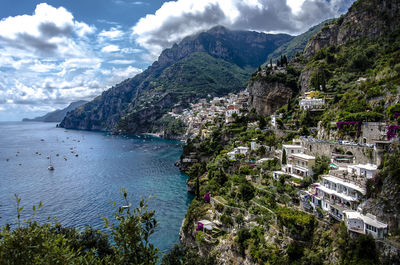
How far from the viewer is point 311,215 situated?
18.2 m

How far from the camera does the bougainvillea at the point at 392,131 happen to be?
69.4 ft

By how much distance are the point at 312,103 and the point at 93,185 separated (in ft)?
140

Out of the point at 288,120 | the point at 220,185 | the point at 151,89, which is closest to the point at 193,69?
the point at 151,89

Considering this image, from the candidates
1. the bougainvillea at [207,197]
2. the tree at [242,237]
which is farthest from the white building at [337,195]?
the bougainvillea at [207,197]

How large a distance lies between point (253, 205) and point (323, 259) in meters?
8.64

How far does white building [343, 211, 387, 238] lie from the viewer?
14.3 m

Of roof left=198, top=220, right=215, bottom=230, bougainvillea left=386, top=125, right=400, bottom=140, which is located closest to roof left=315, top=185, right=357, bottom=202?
bougainvillea left=386, top=125, right=400, bottom=140

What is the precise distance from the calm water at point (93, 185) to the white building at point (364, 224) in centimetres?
1588

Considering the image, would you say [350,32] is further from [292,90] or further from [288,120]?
[288,120]

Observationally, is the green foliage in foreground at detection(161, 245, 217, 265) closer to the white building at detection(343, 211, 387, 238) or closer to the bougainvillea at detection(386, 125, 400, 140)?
the white building at detection(343, 211, 387, 238)

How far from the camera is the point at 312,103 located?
4019 cm

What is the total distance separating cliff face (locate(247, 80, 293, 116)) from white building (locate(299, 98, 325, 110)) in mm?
14333

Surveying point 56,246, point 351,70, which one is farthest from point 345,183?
point 351,70

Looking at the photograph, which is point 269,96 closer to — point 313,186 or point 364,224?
point 313,186
